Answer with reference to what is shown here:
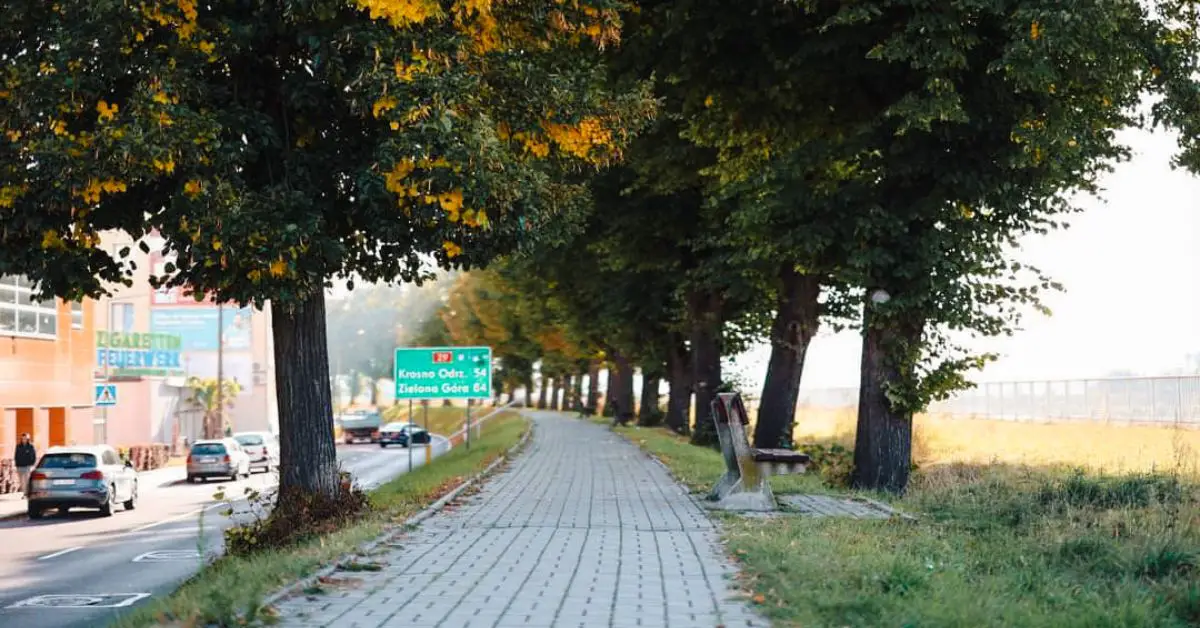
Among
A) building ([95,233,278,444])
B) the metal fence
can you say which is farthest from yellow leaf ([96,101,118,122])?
building ([95,233,278,444])

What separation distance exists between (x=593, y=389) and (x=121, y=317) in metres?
28.7

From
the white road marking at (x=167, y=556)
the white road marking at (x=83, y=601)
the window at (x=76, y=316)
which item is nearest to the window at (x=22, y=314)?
the window at (x=76, y=316)

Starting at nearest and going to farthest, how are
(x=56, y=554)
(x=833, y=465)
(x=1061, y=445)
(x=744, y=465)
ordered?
1. (x=744, y=465)
2. (x=56, y=554)
3. (x=833, y=465)
4. (x=1061, y=445)

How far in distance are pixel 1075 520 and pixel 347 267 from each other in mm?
8638

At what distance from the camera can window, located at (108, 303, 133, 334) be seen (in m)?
83.1

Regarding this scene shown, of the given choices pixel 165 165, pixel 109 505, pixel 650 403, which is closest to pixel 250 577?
pixel 165 165

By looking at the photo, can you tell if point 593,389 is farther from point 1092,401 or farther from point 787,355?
point 787,355

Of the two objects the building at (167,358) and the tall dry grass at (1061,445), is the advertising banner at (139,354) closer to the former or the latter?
the building at (167,358)

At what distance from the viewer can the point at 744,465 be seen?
17.5 metres

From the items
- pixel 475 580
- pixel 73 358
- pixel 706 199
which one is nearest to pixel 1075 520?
pixel 475 580

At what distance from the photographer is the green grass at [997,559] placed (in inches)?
353

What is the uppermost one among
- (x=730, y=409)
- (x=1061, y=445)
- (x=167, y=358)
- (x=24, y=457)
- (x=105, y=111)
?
(x=105, y=111)

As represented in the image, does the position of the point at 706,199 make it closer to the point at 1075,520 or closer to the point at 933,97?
the point at 933,97

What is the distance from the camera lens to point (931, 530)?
46.8 ft
